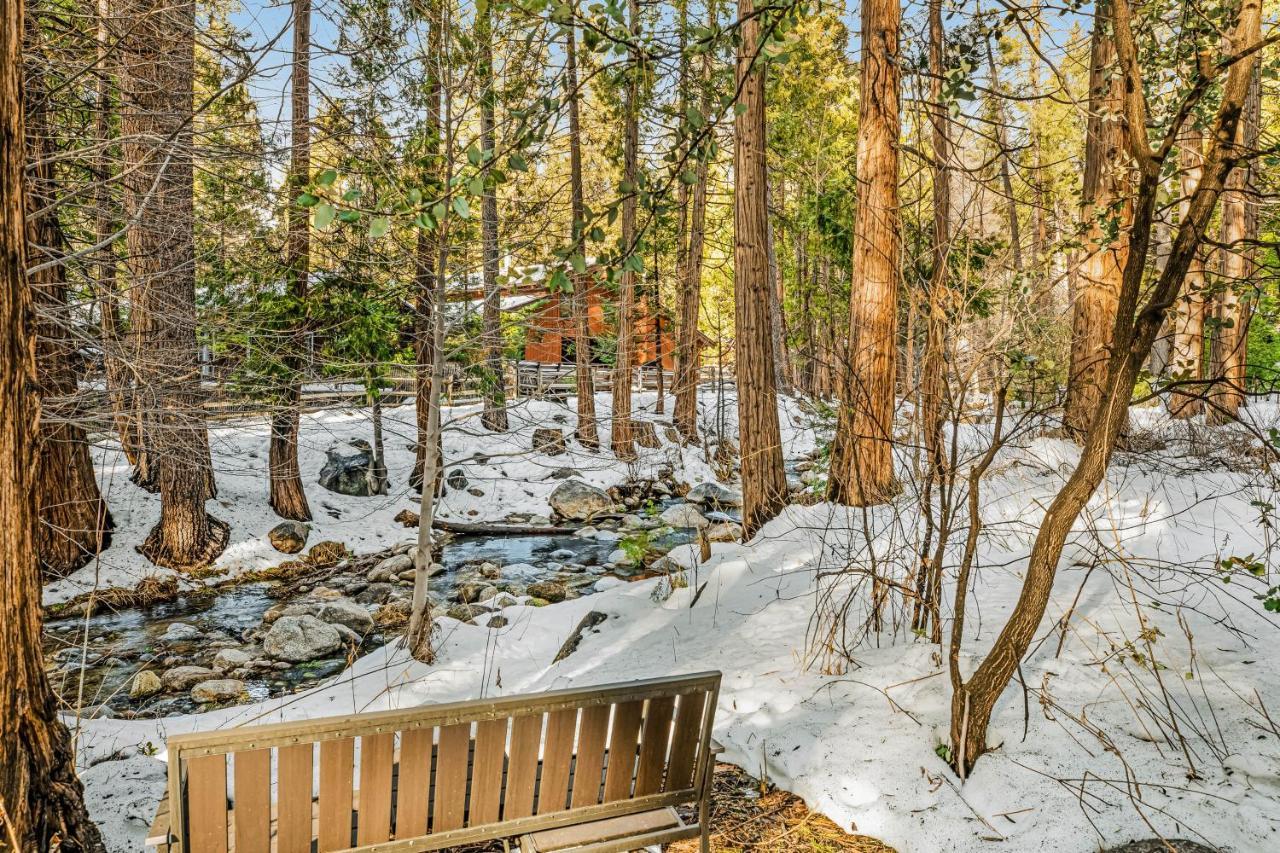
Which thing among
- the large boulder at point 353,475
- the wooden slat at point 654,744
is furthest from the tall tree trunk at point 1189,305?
the large boulder at point 353,475

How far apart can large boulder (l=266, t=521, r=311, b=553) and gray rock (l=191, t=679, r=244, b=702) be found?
4.10m

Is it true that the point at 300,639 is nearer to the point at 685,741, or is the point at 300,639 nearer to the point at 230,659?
the point at 230,659


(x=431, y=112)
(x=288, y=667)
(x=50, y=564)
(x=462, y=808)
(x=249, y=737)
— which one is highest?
(x=431, y=112)

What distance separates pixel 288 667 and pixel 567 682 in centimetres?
341

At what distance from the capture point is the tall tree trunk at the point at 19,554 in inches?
91.7

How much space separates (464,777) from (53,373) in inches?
259

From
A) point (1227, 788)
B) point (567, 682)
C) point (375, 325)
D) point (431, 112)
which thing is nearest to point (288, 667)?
point (567, 682)

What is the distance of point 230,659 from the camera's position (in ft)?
23.2

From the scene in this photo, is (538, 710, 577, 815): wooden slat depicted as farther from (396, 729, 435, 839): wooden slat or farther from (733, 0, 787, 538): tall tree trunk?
(733, 0, 787, 538): tall tree trunk

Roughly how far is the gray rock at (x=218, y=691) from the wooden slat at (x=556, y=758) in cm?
477

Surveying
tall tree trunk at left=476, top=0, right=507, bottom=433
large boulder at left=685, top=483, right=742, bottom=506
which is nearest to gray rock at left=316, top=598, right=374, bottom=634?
tall tree trunk at left=476, top=0, right=507, bottom=433

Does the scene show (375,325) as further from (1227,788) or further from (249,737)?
(1227,788)

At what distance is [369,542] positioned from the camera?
11.3 m

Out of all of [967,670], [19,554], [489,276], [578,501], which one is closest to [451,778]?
[19,554]
